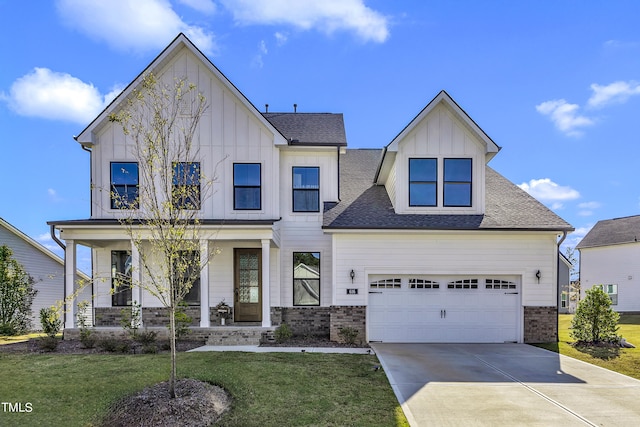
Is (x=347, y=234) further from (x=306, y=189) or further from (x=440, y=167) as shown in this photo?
(x=440, y=167)

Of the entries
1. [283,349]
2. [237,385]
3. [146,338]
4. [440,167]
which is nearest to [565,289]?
[440,167]

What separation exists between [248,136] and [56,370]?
26.8 ft

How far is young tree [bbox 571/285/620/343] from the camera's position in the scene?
10.3 m

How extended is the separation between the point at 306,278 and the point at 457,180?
6169 millimetres

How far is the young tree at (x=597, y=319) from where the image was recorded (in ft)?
33.9

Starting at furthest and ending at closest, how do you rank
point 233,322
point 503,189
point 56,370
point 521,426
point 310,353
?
1. point 503,189
2. point 233,322
3. point 310,353
4. point 56,370
5. point 521,426

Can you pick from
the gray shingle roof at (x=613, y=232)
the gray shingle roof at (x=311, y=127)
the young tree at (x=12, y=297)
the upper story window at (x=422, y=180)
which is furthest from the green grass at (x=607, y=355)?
Answer: the young tree at (x=12, y=297)

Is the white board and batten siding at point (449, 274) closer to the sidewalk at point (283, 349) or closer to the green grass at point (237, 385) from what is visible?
the sidewalk at point (283, 349)

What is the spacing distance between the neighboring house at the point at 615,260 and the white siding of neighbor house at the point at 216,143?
77.7ft

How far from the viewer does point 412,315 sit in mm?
11258

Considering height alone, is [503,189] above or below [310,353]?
above

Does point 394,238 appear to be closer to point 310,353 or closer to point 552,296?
point 310,353

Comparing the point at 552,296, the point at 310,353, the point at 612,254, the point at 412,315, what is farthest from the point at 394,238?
the point at 612,254

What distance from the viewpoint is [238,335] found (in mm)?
10625
